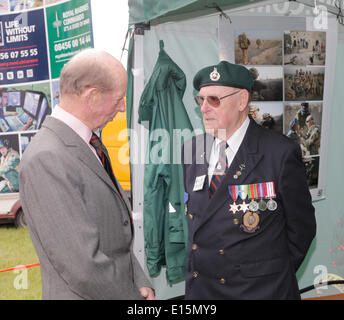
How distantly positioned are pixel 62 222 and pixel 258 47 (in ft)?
7.70

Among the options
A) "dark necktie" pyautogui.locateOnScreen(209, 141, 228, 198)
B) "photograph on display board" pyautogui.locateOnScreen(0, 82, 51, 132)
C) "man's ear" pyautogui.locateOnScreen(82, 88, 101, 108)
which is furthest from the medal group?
"photograph on display board" pyautogui.locateOnScreen(0, 82, 51, 132)

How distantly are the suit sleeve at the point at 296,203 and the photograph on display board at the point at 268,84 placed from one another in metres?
1.15

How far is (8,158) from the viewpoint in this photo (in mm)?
4633

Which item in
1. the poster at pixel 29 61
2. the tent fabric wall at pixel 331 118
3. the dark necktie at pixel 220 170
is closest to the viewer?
the dark necktie at pixel 220 170

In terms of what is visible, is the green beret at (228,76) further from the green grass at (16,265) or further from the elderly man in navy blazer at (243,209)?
the green grass at (16,265)

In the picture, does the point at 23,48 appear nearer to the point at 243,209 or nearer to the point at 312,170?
the point at 312,170

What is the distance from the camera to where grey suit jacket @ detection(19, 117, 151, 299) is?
131 centimetres

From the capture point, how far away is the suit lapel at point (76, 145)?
1457 mm

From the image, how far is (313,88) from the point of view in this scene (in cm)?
324

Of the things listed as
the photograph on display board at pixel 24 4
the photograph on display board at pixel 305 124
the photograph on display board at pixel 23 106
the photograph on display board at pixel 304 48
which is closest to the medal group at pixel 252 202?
the photograph on display board at pixel 305 124

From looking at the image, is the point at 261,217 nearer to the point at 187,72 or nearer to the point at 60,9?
the point at 187,72

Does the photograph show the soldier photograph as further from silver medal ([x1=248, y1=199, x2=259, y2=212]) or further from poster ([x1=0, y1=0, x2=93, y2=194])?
poster ([x1=0, y1=0, x2=93, y2=194])

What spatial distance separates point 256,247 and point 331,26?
7.07ft

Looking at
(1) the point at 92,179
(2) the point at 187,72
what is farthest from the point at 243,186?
(2) the point at 187,72
